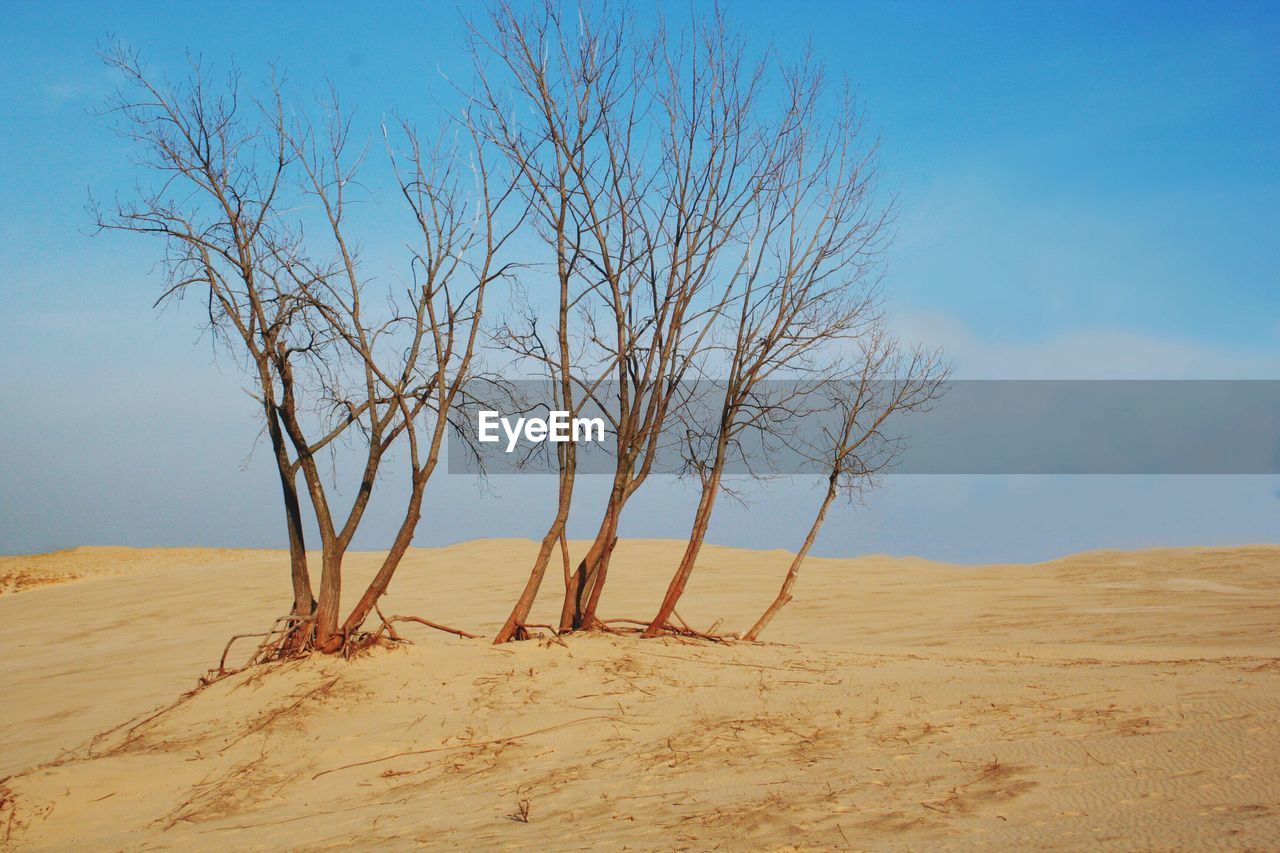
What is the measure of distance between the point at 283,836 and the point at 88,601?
2086 cm

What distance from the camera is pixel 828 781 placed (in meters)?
5.33

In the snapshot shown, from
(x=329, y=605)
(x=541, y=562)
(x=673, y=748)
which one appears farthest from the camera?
(x=541, y=562)

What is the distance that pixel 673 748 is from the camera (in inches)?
261

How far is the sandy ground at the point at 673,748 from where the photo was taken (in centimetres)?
459

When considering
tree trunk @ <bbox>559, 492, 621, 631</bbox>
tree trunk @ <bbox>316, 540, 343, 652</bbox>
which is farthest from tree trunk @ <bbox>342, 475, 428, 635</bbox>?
tree trunk @ <bbox>559, 492, 621, 631</bbox>

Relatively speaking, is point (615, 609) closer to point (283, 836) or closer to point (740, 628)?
point (740, 628)

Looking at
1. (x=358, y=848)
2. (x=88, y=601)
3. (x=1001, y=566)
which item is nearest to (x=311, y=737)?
(x=358, y=848)

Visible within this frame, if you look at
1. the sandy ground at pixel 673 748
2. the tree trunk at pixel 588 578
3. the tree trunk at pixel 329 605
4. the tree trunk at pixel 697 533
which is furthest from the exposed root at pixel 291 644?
the tree trunk at pixel 697 533

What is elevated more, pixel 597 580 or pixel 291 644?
pixel 597 580

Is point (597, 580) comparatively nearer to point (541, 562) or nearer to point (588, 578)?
Answer: point (588, 578)

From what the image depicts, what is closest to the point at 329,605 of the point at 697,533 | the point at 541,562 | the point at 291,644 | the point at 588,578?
the point at 291,644

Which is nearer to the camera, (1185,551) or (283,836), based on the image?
(283,836)

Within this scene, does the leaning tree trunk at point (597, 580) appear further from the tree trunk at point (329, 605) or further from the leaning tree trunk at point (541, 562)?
the tree trunk at point (329, 605)

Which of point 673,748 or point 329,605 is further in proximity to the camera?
point 329,605
